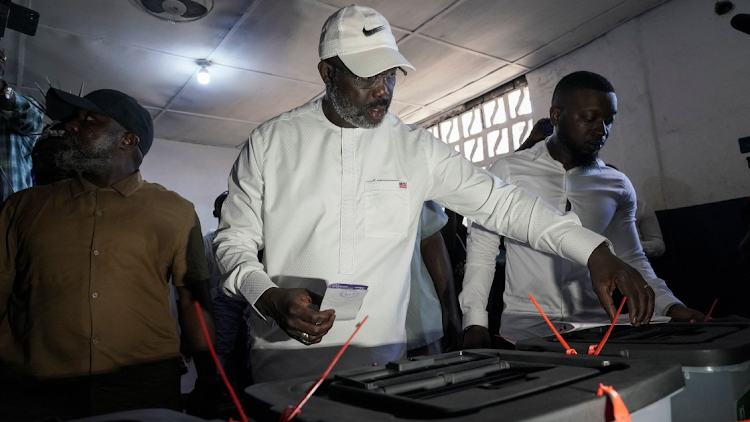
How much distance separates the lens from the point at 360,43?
5.46 ft

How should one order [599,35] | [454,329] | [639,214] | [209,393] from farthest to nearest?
1. [599,35]
2. [639,214]
3. [454,329]
4. [209,393]

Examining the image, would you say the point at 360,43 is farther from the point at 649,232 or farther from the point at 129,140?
the point at 649,232

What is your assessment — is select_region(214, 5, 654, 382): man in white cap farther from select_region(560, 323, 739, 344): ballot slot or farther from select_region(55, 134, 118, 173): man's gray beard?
select_region(55, 134, 118, 173): man's gray beard

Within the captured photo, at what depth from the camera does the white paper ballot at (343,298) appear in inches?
40.0

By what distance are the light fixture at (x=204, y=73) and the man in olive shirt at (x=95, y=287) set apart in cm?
310

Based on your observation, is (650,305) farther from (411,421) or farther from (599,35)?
(599,35)

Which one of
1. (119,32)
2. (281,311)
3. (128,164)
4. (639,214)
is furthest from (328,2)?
(281,311)

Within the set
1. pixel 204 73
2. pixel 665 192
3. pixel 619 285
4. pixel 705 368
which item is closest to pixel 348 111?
pixel 619 285

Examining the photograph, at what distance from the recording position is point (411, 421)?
548 millimetres

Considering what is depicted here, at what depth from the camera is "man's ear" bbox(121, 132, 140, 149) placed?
7.06ft

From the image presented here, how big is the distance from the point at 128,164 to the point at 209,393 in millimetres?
1015

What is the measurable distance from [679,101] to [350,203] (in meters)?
3.71

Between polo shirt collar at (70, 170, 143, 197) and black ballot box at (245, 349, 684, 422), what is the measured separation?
1.51 meters

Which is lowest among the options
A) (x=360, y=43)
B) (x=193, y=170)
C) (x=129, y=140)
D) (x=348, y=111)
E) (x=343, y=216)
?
(x=343, y=216)
